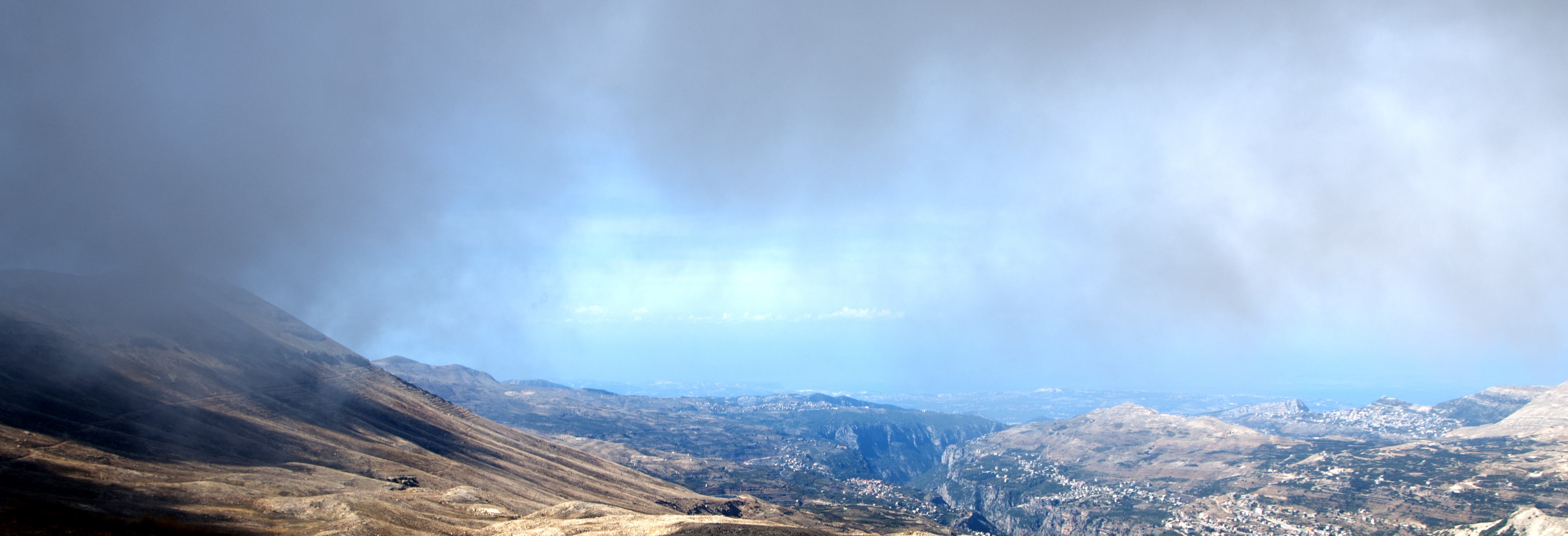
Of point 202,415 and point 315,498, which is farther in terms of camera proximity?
point 202,415

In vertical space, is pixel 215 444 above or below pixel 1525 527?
above

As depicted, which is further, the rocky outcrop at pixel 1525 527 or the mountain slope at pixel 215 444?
the rocky outcrop at pixel 1525 527

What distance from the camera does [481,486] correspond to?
137375 millimetres

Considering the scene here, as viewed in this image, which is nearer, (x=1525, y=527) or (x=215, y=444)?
(x=215, y=444)

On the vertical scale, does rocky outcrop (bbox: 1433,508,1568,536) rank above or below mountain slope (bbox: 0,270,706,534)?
below

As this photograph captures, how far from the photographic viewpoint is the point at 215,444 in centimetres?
12081

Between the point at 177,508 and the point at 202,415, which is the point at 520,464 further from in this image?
the point at 177,508

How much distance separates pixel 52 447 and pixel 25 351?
64.3 m

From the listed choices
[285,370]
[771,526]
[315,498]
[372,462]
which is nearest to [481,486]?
[372,462]

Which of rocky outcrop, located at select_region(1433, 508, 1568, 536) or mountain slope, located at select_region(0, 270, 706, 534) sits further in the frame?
rocky outcrop, located at select_region(1433, 508, 1568, 536)

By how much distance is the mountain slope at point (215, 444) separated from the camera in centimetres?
8156

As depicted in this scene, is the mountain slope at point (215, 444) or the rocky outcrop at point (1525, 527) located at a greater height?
the mountain slope at point (215, 444)

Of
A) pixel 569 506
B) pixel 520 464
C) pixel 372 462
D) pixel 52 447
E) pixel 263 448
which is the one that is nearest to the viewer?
pixel 52 447

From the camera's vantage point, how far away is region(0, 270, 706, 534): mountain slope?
81562mm
